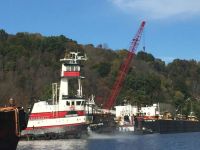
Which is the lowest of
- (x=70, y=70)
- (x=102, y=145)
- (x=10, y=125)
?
(x=102, y=145)

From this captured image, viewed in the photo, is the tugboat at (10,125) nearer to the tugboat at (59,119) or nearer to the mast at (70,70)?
the tugboat at (59,119)

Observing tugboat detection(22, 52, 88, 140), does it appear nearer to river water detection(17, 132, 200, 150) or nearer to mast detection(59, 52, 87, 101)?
mast detection(59, 52, 87, 101)

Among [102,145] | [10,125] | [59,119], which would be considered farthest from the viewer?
[59,119]

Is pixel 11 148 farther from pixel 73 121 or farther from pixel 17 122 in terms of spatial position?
pixel 73 121

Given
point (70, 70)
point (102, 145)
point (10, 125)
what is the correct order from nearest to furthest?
point (10, 125), point (102, 145), point (70, 70)

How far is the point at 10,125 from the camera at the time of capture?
1832 inches

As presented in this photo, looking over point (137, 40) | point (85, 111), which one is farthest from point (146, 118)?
point (85, 111)

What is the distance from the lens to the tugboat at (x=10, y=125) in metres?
46.1

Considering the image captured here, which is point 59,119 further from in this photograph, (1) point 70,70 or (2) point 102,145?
(2) point 102,145

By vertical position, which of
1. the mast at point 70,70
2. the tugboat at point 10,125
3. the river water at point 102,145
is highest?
the mast at point 70,70

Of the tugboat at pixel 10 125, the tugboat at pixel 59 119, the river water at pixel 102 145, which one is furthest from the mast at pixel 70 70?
the tugboat at pixel 10 125

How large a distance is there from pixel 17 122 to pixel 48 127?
229ft

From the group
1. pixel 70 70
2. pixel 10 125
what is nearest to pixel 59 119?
pixel 70 70

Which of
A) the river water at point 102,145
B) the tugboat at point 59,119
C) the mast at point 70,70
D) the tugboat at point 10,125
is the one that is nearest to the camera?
the tugboat at point 10,125
